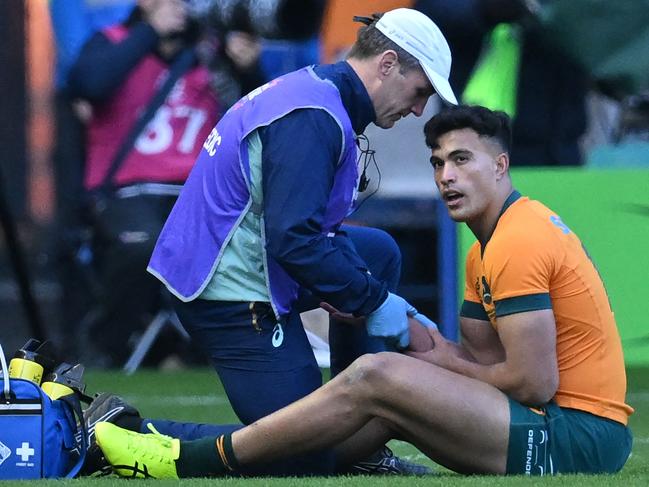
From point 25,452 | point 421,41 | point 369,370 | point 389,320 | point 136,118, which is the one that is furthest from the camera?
point 136,118

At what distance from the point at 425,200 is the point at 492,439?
171 inches

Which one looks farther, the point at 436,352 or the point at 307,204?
Result: the point at 436,352

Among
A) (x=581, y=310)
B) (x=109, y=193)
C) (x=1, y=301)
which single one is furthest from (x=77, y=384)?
(x=1, y=301)

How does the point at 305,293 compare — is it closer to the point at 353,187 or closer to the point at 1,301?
Answer: the point at 353,187

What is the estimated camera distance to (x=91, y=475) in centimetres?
519

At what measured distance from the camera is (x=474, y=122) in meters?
5.15

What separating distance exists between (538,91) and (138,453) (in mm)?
4511

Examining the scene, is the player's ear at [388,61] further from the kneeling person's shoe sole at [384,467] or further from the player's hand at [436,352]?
the kneeling person's shoe sole at [384,467]

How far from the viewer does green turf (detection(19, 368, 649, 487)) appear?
15.5 ft

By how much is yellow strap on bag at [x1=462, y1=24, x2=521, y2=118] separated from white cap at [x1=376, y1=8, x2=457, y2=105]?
330 cm

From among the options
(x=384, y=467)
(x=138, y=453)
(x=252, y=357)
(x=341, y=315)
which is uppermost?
(x=341, y=315)

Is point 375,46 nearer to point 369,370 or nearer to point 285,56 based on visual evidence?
point 369,370

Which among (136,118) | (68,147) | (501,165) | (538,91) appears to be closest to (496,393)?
(501,165)

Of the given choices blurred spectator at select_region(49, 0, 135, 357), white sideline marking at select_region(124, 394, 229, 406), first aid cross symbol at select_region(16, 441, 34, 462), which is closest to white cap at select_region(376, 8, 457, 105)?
first aid cross symbol at select_region(16, 441, 34, 462)
